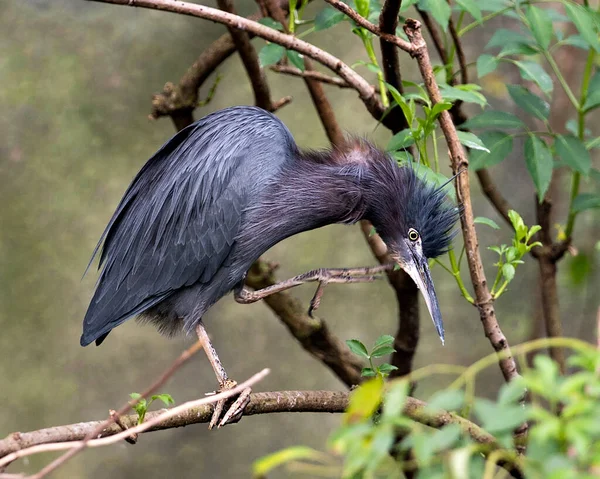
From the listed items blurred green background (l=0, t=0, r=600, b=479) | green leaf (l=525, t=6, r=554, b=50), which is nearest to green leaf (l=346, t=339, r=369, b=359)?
green leaf (l=525, t=6, r=554, b=50)

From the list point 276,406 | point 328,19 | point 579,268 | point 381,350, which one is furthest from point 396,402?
point 579,268

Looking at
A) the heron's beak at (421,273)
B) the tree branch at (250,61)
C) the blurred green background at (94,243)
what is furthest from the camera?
the blurred green background at (94,243)

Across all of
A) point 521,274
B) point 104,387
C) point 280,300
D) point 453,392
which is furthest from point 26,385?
point 453,392

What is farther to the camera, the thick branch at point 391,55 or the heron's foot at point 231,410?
the heron's foot at point 231,410

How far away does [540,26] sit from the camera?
179 centimetres

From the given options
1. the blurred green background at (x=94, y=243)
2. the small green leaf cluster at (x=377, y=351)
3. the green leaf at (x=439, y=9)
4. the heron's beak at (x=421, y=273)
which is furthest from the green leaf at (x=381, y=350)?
the blurred green background at (x=94, y=243)

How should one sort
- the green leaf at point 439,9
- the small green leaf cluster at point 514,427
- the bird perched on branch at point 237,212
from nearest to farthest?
the small green leaf cluster at point 514,427
the green leaf at point 439,9
the bird perched on branch at point 237,212

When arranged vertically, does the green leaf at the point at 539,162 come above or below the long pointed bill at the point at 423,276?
above

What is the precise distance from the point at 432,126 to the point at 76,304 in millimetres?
1836

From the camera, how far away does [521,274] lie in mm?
3217

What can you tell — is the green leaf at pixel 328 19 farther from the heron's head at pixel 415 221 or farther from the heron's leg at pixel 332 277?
the heron's leg at pixel 332 277

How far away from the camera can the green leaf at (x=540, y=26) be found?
5.86 feet

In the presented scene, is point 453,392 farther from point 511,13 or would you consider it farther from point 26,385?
point 26,385

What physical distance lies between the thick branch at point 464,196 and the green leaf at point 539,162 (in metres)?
0.26
